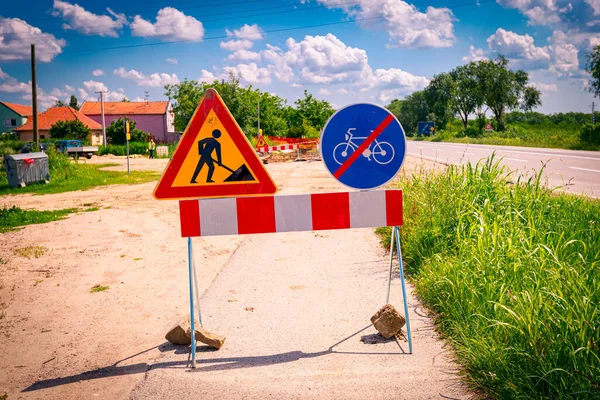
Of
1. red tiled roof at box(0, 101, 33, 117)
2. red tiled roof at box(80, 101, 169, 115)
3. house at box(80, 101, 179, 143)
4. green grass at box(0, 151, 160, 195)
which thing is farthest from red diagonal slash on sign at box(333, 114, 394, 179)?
red tiled roof at box(0, 101, 33, 117)

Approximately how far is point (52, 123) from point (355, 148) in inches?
3339

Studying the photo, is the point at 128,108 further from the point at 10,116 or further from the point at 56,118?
the point at 10,116

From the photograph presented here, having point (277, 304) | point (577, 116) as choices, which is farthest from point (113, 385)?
point (577, 116)

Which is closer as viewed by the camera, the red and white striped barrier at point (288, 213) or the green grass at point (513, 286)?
the green grass at point (513, 286)

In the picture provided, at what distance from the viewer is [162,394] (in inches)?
119

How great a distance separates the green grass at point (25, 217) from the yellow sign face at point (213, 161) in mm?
7826

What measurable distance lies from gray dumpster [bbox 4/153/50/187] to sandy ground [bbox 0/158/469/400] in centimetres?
1102

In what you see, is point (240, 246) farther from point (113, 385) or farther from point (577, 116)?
point (577, 116)

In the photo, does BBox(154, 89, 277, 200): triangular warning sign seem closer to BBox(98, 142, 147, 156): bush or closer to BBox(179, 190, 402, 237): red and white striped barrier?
BBox(179, 190, 402, 237): red and white striped barrier

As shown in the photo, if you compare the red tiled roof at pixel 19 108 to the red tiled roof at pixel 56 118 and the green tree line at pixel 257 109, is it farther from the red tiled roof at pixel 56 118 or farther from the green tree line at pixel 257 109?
the green tree line at pixel 257 109

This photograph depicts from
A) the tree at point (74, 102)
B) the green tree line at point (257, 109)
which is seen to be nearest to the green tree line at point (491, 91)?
the green tree line at point (257, 109)

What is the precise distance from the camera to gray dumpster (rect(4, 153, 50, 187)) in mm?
17438

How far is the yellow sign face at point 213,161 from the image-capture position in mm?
3600

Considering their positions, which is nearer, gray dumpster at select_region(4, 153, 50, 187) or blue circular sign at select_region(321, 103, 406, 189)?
blue circular sign at select_region(321, 103, 406, 189)
